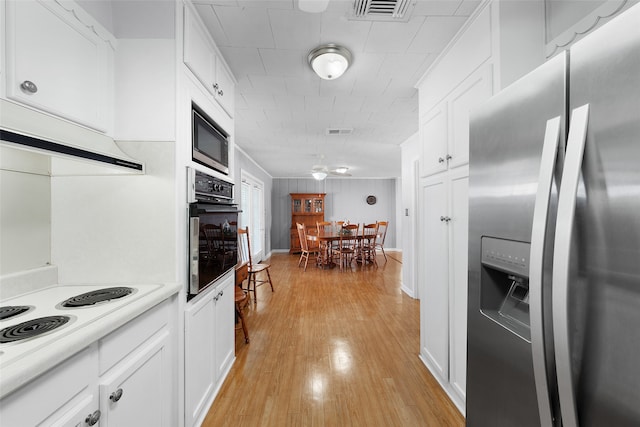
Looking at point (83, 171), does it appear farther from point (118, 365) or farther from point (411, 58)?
point (411, 58)

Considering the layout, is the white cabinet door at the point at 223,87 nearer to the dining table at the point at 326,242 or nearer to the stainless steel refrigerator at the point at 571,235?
the stainless steel refrigerator at the point at 571,235

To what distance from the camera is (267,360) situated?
7.27ft

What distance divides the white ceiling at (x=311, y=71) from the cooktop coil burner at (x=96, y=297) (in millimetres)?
1562

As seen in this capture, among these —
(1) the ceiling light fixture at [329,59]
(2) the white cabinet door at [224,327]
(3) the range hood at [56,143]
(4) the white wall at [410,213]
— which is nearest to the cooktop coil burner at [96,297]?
(3) the range hood at [56,143]

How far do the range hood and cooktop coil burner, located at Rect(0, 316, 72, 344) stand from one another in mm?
560

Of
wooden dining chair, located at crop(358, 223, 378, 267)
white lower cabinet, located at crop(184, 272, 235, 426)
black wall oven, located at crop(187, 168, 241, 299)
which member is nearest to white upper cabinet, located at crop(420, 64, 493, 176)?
black wall oven, located at crop(187, 168, 241, 299)

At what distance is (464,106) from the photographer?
160 centimetres

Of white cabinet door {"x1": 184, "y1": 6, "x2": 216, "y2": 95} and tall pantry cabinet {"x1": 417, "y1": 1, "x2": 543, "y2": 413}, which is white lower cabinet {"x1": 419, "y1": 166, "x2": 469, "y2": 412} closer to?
tall pantry cabinet {"x1": 417, "y1": 1, "x2": 543, "y2": 413}

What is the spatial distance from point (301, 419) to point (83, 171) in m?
1.85

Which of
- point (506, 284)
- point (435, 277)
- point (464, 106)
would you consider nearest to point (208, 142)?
point (464, 106)

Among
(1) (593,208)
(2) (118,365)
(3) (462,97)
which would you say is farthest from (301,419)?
(3) (462,97)

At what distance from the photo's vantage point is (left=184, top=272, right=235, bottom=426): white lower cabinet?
1421 millimetres

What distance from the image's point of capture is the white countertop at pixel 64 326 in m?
0.63

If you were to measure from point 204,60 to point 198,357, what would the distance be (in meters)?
1.81
